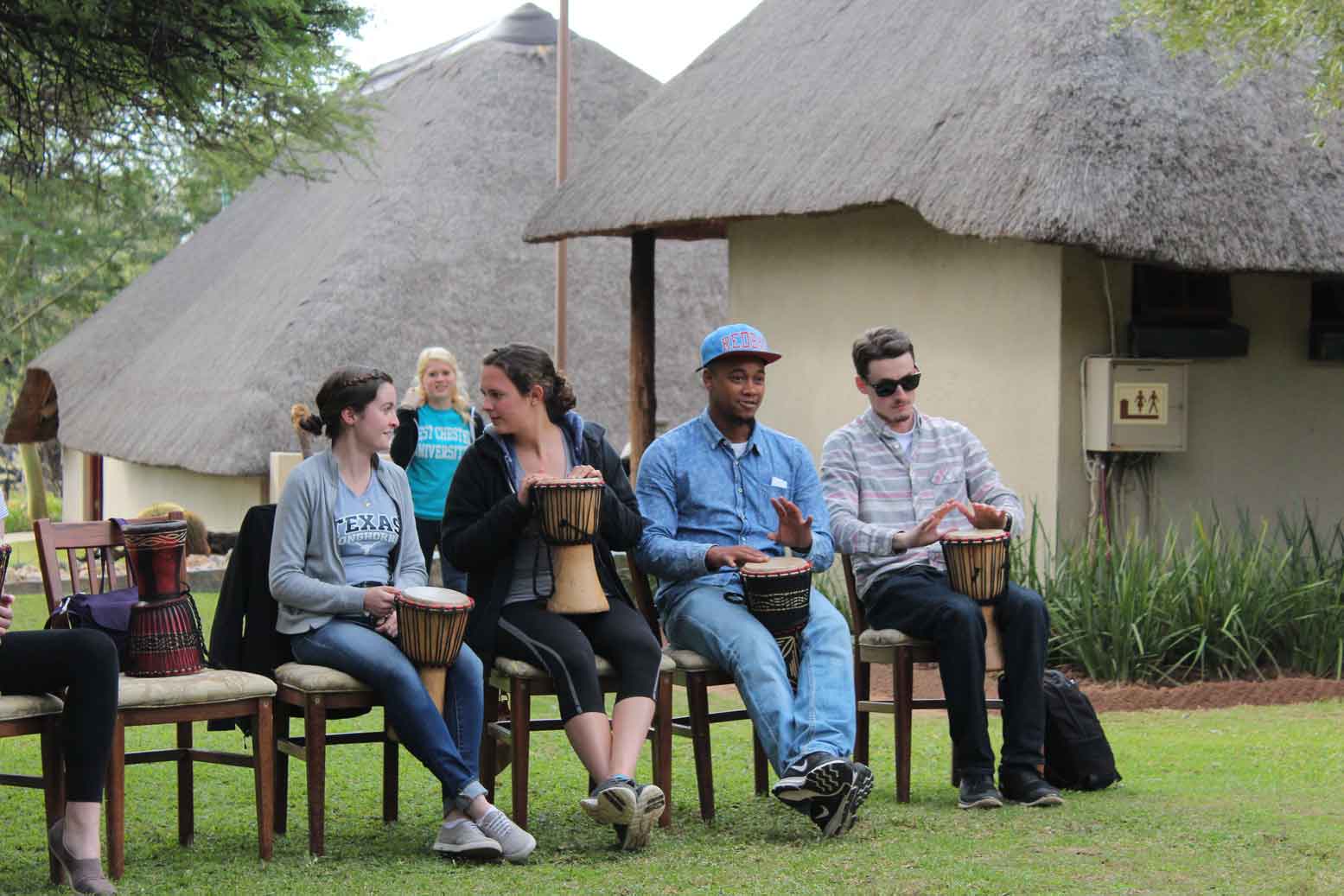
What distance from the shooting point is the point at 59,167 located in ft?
40.1

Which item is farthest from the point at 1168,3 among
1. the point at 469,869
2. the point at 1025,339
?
the point at 469,869

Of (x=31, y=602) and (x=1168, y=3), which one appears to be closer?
(x=1168, y=3)

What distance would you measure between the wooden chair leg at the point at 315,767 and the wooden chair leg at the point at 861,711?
196 cm

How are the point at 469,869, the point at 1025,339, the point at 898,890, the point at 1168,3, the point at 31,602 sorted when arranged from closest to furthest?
the point at 898,890 → the point at 469,869 → the point at 1168,3 → the point at 1025,339 → the point at 31,602

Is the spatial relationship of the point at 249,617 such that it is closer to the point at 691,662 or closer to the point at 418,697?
the point at 418,697

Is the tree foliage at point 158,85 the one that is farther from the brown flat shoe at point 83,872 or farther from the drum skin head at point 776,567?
the brown flat shoe at point 83,872

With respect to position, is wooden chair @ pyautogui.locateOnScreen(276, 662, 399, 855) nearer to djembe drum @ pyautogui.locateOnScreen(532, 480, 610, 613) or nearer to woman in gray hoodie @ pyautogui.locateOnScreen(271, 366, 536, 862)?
woman in gray hoodie @ pyautogui.locateOnScreen(271, 366, 536, 862)

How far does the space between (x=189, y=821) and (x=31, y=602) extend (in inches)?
351

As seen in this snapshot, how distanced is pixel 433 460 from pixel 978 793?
11.4 ft

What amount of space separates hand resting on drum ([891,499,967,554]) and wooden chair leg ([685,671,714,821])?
86cm

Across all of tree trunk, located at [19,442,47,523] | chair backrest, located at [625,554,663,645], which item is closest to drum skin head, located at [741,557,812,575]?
chair backrest, located at [625,554,663,645]

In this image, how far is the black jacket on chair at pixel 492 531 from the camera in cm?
546

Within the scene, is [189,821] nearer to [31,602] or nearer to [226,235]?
[31,602]

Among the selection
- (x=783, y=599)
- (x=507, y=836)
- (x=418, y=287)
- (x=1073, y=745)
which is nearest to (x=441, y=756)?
(x=507, y=836)
